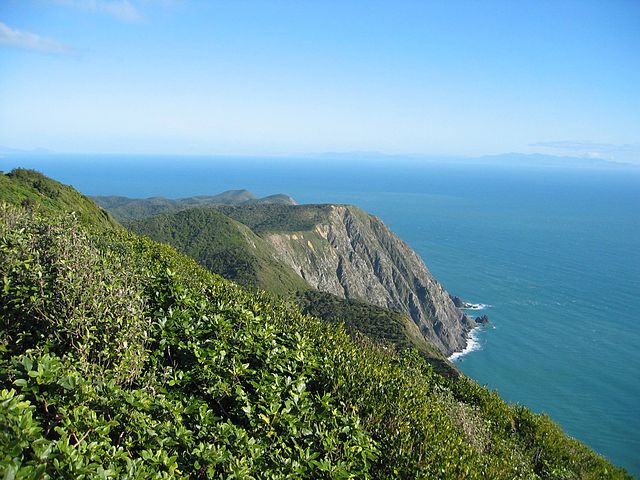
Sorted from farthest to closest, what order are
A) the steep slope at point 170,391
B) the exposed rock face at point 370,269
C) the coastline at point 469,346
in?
the exposed rock face at point 370,269 < the coastline at point 469,346 < the steep slope at point 170,391

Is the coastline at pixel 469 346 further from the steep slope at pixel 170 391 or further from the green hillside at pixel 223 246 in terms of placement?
the steep slope at pixel 170 391

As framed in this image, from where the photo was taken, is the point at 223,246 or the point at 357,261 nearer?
the point at 223,246

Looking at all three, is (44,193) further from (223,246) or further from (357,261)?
(357,261)

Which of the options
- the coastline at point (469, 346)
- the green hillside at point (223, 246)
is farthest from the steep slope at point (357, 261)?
the green hillside at point (223, 246)

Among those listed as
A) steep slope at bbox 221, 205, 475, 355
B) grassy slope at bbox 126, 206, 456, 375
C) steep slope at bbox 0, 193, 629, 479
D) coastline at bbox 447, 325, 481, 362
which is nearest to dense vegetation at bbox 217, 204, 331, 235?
steep slope at bbox 221, 205, 475, 355

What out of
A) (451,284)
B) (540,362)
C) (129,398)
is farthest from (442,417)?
(451,284)

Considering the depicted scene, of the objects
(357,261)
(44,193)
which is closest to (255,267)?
(44,193)

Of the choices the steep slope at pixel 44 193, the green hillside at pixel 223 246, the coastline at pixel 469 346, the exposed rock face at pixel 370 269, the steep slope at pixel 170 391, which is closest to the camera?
the steep slope at pixel 170 391
